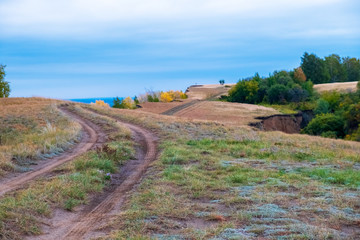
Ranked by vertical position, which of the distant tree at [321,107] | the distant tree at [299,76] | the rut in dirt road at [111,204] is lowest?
the distant tree at [321,107]

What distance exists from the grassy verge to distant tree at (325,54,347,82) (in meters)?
95.3

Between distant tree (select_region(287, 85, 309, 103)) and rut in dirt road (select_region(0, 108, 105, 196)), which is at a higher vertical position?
distant tree (select_region(287, 85, 309, 103))

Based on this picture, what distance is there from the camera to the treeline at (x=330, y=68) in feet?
299

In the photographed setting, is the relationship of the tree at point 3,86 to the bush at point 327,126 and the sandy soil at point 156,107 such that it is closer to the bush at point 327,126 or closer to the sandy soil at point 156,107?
the sandy soil at point 156,107

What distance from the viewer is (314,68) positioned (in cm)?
9125

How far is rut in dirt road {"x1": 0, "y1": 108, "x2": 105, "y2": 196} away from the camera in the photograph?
31.2 feet

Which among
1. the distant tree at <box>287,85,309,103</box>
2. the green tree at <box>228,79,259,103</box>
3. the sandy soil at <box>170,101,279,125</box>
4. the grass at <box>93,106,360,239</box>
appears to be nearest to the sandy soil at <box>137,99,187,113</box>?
the sandy soil at <box>170,101,279,125</box>

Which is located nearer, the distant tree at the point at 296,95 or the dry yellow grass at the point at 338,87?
the distant tree at the point at 296,95

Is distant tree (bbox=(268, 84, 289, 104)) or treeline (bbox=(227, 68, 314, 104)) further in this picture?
distant tree (bbox=(268, 84, 289, 104))

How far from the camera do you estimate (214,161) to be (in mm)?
12922

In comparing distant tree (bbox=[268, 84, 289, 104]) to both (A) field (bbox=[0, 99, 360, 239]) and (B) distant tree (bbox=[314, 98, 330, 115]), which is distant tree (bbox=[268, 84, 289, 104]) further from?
(A) field (bbox=[0, 99, 360, 239])

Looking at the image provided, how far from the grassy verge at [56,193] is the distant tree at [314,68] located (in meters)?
85.8

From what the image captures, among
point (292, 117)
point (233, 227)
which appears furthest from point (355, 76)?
point (233, 227)

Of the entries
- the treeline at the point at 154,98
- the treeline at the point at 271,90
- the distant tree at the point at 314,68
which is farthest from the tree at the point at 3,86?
the distant tree at the point at 314,68
